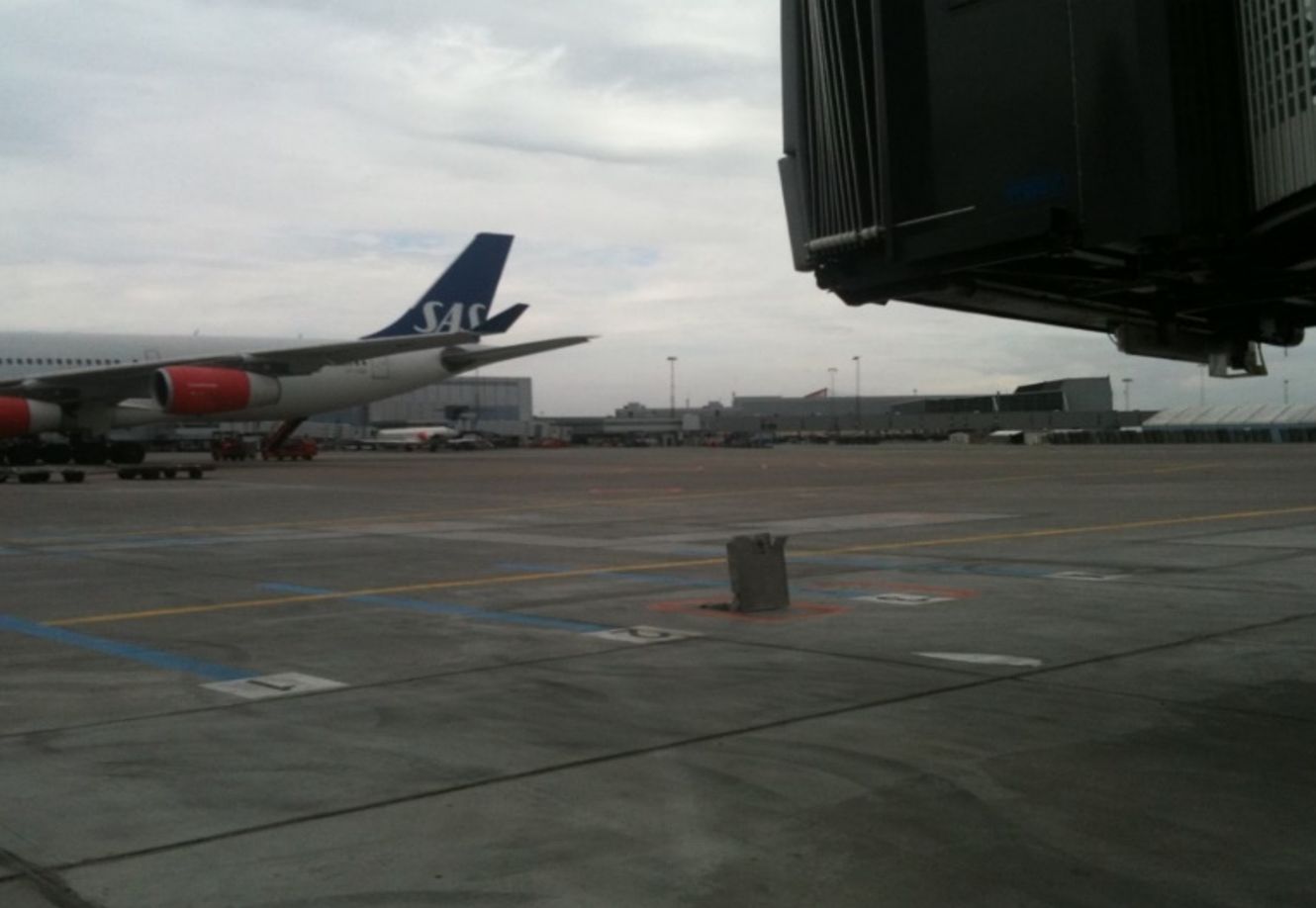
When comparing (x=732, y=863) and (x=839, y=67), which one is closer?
(x=732, y=863)

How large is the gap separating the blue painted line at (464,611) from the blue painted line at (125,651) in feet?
7.94

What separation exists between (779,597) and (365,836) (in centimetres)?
639

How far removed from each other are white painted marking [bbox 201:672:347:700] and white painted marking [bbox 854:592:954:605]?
5.10 meters

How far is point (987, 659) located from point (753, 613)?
2.71 m

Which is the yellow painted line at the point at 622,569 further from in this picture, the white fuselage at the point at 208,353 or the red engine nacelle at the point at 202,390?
the white fuselage at the point at 208,353

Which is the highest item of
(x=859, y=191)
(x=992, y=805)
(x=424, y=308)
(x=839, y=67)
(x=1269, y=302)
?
(x=424, y=308)

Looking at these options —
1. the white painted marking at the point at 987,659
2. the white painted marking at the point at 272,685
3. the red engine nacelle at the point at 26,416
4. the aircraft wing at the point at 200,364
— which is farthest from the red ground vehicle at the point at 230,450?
the white painted marking at the point at 987,659

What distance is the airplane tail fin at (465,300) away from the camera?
56.2 metres

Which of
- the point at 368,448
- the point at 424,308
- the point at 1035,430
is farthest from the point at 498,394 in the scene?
the point at 424,308

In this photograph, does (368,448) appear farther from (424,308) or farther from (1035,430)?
(1035,430)

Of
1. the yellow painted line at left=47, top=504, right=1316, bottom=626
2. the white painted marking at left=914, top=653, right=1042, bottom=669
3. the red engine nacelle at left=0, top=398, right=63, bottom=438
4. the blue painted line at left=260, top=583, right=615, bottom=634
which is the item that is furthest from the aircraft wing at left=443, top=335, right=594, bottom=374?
the white painted marking at left=914, top=653, right=1042, bottom=669

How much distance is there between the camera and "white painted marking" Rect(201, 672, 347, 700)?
750cm

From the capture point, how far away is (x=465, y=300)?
5691cm

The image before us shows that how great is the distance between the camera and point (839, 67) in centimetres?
609
